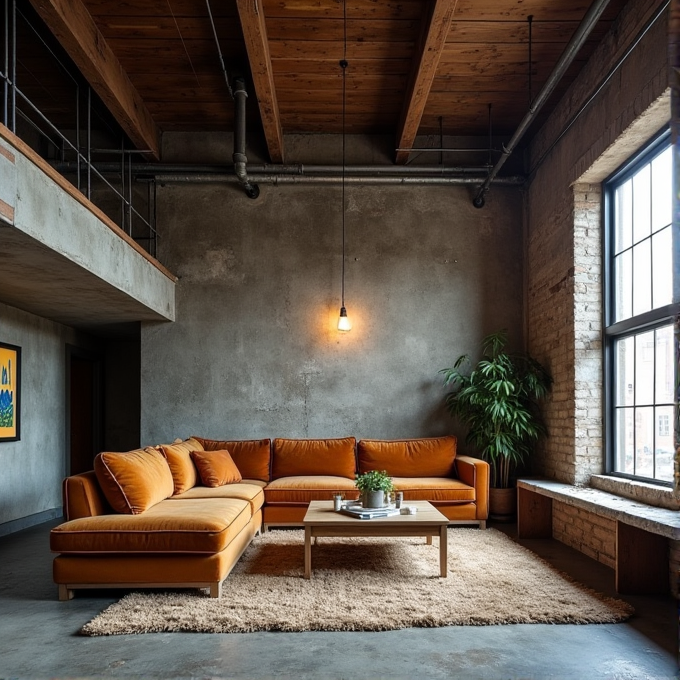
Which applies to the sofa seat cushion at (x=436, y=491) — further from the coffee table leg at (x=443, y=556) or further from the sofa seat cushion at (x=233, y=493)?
the coffee table leg at (x=443, y=556)

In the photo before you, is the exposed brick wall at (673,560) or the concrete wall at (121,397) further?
the concrete wall at (121,397)

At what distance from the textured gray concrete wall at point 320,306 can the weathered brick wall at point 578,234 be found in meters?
0.77

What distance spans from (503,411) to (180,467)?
3.10 meters

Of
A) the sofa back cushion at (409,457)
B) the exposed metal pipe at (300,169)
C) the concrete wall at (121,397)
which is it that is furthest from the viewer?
the concrete wall at (121,397)

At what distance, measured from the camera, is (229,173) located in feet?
23.1

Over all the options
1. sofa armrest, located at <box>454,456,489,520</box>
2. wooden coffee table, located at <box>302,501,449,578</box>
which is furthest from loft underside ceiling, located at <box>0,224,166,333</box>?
sofa armrest, located at <box>454,456,489,520</box>

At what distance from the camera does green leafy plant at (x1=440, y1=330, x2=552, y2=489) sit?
6.40 metres

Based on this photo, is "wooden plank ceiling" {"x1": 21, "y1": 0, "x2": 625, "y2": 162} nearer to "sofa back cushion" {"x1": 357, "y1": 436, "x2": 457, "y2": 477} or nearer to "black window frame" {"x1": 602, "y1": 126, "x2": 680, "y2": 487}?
"black window frame" {"x1": 602, "y1": 126, "x2": 680, "y2": 487}

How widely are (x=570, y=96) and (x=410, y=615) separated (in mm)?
4741

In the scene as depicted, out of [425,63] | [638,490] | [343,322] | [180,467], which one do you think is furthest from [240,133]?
[638,490]

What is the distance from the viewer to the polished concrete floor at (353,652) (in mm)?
2842

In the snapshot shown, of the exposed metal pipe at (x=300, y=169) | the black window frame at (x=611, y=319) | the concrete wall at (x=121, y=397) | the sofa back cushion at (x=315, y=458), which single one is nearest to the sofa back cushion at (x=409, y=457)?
the sofa back cushion at (x=315, y=458)

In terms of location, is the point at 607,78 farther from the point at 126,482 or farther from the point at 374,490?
the point at 126,482

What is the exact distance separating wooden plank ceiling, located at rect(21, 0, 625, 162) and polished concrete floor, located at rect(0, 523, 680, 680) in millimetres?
3858
